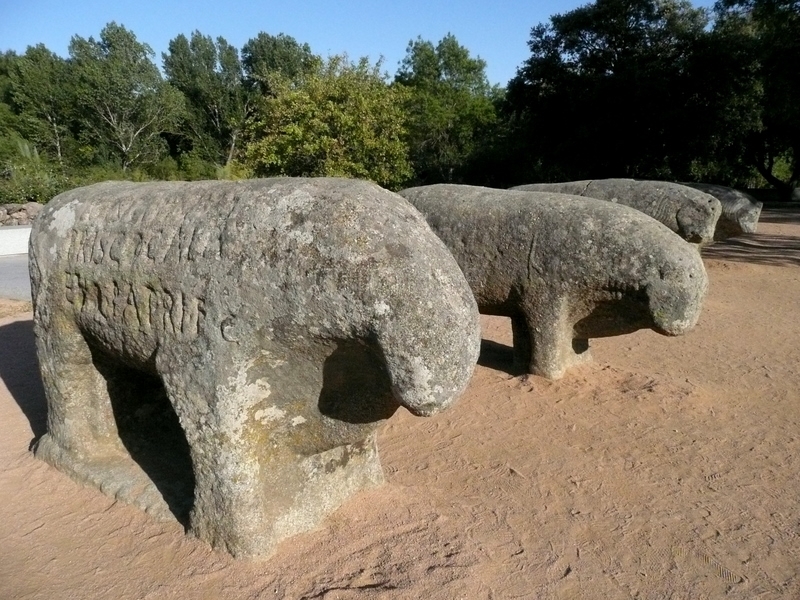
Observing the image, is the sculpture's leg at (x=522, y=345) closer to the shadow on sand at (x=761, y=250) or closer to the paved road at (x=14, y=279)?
the paved road at (x=14, y=279)

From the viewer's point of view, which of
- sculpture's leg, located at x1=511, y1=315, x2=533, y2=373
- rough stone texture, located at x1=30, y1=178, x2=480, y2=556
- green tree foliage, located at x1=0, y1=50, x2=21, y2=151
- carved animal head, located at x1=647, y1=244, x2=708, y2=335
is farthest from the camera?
green tree foliage, located at x1=0, y1=50, x2=21, y2=151

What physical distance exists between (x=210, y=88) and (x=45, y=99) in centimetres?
818

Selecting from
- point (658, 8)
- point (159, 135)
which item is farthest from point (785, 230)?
point (159, 135)

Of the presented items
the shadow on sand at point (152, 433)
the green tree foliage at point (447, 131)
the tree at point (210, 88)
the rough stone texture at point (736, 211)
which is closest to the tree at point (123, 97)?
the tree at point (210, 88)

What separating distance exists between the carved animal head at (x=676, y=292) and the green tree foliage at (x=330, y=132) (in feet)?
40.8

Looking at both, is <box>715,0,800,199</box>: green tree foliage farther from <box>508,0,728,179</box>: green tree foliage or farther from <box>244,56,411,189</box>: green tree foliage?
<box>244,56,411,189</box>: green tree foliage

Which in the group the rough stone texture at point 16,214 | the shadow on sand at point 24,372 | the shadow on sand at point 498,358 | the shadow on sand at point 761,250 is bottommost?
the shadow on sand at point 761,250

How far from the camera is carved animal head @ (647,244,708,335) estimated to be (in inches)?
172

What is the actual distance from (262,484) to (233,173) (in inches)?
707

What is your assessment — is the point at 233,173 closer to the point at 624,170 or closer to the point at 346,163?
the point at 346,163

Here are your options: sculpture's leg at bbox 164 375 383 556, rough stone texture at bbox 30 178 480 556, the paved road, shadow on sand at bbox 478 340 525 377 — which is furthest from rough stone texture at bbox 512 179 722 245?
the paved road

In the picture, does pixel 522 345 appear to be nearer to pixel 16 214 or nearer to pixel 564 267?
pixel 564 267

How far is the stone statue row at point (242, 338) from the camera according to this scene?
239 cm

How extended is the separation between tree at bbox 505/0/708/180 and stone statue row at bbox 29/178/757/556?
18063 millimetres
